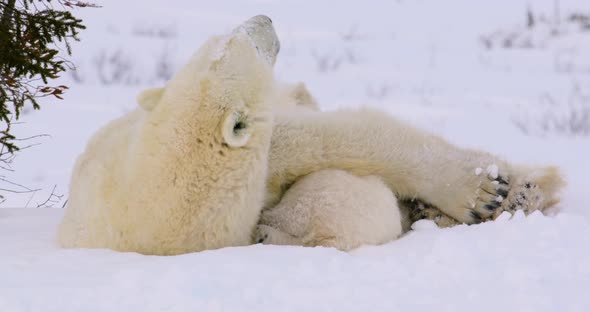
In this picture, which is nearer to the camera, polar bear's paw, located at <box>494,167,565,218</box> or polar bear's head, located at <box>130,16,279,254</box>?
polar bear's head, located at <box>130,16,279,254</box>

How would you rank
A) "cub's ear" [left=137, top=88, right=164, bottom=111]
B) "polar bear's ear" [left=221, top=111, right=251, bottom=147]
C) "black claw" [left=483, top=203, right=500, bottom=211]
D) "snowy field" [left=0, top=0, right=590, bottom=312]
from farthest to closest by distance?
"black claw" [left=483, top=203, right=500, bottom=211], "cub's ear" [left=137, top=88, right=164, bottom=111], "polar bear's ear" [left=221, top=111, right=251, bottom=147], "snowy field" [left=0, top=0, right=590, bottom=312]

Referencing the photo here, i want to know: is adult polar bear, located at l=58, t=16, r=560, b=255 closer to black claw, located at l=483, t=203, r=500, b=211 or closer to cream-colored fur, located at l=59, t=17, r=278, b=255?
cream-colored fur, located at l=59, t=17, r=278, b=255

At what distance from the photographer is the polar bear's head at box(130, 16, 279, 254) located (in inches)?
106

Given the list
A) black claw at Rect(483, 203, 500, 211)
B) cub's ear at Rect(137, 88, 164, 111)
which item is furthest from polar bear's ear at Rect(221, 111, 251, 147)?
black claw at Rect(483, 203, 500, 211)

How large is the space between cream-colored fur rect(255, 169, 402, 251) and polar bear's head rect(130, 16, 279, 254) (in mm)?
231

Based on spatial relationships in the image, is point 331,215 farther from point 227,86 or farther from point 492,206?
point 492,206

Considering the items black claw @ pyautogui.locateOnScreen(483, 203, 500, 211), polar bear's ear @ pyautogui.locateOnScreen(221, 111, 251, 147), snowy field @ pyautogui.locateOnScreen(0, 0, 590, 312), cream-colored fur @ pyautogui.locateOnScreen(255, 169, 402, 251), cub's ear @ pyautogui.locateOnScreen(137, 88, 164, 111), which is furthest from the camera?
black claw @ pyautogui.locateOnScreen(483, 203, 500, 211)

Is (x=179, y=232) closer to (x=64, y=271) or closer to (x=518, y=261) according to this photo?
(x=64, y=271)

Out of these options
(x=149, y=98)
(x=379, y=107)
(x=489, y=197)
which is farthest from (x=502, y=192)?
(x=379, y=107)

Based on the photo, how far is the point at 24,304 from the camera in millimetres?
2197

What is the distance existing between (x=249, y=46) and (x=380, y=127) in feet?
2.72

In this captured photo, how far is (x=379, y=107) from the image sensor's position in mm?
5285

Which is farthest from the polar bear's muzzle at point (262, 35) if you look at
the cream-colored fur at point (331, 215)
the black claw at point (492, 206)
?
the black claw at point (492, 206)

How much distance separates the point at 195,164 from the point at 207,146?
2.8 inches
